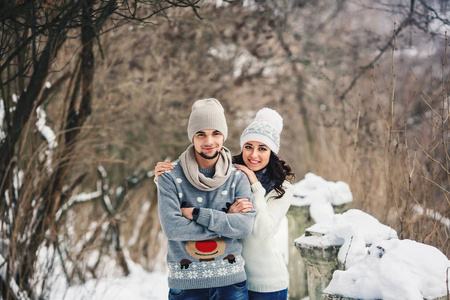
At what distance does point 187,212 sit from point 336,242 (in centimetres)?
109

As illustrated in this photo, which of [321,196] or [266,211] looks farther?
[321,196]

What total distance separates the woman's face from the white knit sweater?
0.19m

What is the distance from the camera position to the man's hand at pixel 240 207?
2.35m

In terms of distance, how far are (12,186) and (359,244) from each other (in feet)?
9.81

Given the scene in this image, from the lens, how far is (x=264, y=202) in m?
2.60

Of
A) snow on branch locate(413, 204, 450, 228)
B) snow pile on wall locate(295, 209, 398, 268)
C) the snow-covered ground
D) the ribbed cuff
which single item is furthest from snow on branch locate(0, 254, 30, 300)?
snow on branch locate(413, 204, 450, 228)

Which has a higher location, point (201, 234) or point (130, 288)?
point (201, 234)

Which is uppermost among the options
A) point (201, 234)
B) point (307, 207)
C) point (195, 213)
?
point (195, 213)

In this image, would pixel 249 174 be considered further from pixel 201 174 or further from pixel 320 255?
pixel 320 255

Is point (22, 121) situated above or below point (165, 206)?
above

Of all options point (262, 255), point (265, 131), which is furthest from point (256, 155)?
point (262, 255)

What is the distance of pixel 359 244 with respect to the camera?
104 inches

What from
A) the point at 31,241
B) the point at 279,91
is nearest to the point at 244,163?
the point at 31,241

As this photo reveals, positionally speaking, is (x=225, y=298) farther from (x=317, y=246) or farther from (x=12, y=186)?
(x=12, y=186)
